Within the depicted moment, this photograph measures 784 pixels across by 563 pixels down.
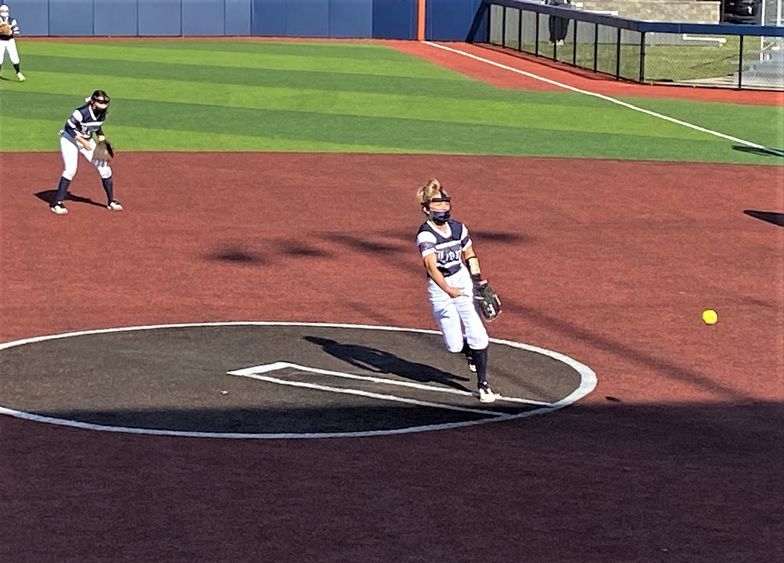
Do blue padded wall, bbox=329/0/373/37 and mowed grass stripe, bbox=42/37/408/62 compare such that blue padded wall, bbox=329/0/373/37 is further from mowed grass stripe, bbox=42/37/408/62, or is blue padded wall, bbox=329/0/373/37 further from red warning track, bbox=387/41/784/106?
red warning track, bbox=387/41/784/106

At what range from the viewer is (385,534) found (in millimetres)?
9352

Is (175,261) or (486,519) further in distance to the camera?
(175,261)

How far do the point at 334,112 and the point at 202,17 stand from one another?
2097 cm

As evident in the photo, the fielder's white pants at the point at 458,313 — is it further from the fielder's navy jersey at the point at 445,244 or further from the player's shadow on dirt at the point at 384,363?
the player's shadow on dirt at the point at 384,363

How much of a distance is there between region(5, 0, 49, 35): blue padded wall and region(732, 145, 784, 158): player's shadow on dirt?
97.2 feet

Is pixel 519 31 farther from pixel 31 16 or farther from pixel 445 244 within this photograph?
pixel 445 244

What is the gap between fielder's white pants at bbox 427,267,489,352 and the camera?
42.1 ft

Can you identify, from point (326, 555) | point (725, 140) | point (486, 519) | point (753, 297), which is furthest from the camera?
point (725, 140)

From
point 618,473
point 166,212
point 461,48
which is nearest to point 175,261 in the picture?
point 166,212

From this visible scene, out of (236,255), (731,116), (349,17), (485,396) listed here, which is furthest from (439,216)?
(349,17)

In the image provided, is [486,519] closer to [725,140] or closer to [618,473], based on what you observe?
[618,473]

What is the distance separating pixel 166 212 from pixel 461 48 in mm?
32207

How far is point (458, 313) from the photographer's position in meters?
13.0

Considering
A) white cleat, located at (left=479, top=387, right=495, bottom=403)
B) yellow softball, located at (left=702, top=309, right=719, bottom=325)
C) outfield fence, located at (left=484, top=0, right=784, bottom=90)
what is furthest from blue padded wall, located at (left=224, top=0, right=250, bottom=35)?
white cleat, located at (left=479, top=387, right=495, bottom=403)
